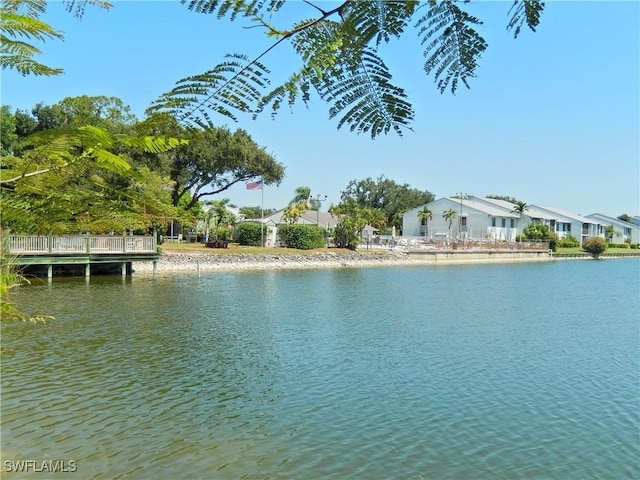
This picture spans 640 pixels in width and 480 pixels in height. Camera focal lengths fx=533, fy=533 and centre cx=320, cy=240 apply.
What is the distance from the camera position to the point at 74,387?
10.8 m

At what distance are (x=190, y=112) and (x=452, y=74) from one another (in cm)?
64

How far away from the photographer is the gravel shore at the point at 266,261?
40.9 m

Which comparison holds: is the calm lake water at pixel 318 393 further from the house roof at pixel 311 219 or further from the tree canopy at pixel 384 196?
the tree canopy at pixel 384 196

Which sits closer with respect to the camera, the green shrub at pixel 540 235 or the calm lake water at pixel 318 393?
the calm lake water at pixel 318 393

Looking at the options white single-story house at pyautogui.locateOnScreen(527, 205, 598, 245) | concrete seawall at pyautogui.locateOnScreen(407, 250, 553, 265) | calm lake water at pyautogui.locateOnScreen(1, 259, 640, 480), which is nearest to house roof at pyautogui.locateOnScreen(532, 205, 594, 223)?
white single-story house at pyautogui.locateOnScreen(527, 205, 598, 245)

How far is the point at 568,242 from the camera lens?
90.0 meters

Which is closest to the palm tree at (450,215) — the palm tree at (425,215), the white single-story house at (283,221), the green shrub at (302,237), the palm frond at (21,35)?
the palm tree at (425,215)

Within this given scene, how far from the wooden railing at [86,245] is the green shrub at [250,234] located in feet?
82.1

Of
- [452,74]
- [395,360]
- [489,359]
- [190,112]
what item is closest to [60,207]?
[190,112]

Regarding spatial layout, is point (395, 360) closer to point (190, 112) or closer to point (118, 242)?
point (190, 112)

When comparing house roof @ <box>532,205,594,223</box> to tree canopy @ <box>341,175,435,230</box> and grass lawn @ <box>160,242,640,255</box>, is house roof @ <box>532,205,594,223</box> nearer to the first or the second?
tree canopy @ <box>341,175,435,230</box>

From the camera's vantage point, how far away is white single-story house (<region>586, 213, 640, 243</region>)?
11339cm

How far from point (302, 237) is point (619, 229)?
88491mm

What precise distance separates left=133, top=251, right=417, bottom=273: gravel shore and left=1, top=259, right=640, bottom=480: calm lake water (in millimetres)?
18539
